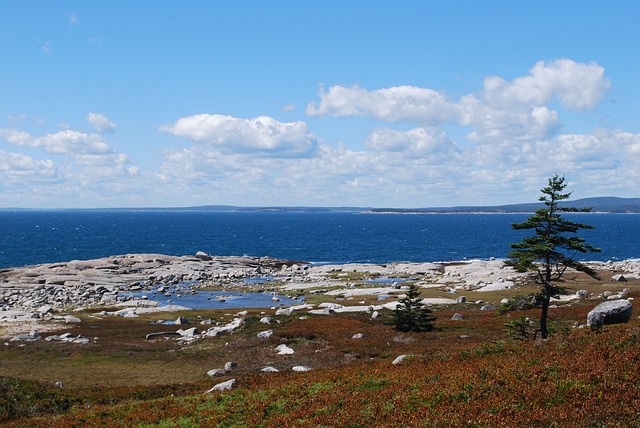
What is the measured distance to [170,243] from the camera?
191000 mm

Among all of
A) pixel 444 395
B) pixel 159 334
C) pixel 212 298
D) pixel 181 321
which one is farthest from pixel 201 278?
pixel 444 395

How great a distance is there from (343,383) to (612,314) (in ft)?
70.7

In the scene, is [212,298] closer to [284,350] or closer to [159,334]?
[159,334]

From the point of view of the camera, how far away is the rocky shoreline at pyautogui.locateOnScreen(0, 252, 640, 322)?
80562mm

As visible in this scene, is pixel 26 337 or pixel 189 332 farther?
pixel 189 332

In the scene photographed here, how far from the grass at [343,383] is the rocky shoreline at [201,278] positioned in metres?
25.1

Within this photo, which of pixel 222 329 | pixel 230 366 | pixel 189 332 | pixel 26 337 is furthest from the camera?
pixel 222 329

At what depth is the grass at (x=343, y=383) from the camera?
579 inches

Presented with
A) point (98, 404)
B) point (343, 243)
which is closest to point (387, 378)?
point (98, 404)

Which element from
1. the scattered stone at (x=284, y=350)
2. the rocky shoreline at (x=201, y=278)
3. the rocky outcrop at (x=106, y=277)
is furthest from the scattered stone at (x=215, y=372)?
the rocky outcrop at (x=106, y=277)

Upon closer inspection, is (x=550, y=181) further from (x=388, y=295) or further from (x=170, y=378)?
(x=388, y=295)

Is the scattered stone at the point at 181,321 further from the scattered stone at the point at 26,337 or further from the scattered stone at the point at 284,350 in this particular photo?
the scattered stone at the point at 284,350

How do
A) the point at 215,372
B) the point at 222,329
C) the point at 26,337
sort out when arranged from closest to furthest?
the point at 215,372, the point at 26,337, the point at 222,329

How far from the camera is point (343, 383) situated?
2155cm
